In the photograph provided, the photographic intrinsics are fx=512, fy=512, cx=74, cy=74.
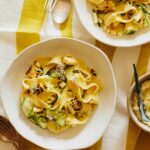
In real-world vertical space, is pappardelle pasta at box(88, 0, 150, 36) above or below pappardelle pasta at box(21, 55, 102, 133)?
above

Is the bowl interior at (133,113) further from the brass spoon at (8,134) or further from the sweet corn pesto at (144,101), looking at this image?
the brass spoon at (8,134)

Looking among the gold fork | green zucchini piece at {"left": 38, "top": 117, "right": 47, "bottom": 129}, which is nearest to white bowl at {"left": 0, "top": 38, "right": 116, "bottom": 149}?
green zucchini piece at {"left": 38, "top": 117, "right": 47, "bottom": 129}

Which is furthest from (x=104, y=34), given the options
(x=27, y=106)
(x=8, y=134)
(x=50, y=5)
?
(x=8, y=134)

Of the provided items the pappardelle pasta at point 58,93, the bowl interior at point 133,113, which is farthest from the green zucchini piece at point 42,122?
the bowl interior at point 133,113

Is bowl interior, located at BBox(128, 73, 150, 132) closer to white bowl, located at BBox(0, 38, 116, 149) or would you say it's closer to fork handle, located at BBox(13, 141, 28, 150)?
white bowl, located at BBox(0, 38, 116, 149)

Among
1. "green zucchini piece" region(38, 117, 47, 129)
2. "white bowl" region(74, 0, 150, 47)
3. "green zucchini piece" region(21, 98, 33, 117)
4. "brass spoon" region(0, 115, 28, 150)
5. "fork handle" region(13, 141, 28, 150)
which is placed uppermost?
"white bowl" region(74, 0, 150, 47)

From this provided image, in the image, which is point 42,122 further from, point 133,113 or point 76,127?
point 133,113
